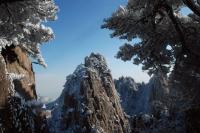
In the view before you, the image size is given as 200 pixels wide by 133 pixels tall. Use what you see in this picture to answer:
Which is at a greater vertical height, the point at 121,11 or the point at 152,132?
the point at 121,11

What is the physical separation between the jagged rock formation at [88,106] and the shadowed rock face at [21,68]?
594cm

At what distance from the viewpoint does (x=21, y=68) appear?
758 inches

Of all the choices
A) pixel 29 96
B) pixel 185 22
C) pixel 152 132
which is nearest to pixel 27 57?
pixel 29 96

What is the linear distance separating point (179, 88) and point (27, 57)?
9.35m

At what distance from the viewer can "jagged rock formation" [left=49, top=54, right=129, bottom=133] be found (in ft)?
81.4

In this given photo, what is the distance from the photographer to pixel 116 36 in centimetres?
1599

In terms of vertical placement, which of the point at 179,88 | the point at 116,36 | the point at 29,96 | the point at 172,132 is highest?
the point at 116,36

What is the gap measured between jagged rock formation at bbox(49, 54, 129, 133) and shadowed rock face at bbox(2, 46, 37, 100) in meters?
5.94

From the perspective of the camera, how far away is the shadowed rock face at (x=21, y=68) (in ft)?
59.2

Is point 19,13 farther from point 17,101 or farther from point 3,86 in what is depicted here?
point 17,101

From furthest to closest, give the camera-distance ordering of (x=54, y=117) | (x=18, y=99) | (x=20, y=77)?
(x=54, y=117) < (x=20, y=77) < (x=18, y=99)

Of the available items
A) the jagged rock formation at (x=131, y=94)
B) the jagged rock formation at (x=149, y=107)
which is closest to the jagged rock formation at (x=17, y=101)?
the jagged rock formation at (x=149, y=107)

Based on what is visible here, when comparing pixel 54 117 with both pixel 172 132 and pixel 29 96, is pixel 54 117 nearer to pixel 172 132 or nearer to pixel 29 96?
pixel 29 96

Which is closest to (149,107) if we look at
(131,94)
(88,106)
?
(131,94)
